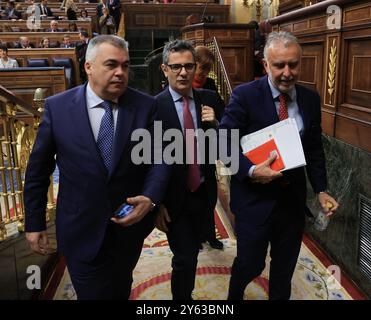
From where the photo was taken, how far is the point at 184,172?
187 cm

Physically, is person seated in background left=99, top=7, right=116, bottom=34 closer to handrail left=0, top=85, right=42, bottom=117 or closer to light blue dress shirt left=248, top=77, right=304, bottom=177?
handrail left=0, top=85, right=42, bottom=117

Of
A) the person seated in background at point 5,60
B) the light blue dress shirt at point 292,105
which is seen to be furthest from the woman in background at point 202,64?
the person seated in background at point 5,60

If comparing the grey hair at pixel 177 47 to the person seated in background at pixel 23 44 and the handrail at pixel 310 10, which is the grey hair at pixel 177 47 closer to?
the handrail at pixel 310 10

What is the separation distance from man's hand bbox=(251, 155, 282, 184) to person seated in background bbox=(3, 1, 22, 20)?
32.6 feet

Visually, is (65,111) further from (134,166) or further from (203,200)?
(203,200)

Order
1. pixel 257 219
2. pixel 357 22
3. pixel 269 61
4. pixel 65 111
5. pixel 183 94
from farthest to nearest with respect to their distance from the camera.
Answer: pixel 357 22 < pixel 183 94 < pixel 257 219 < pixel 269 61 < pixel 65 111

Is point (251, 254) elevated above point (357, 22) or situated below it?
below

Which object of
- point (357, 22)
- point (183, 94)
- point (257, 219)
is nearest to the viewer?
point (257, 219)

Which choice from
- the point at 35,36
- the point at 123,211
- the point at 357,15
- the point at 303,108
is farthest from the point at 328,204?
the point at 35,36

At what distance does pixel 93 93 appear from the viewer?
1528 mm
